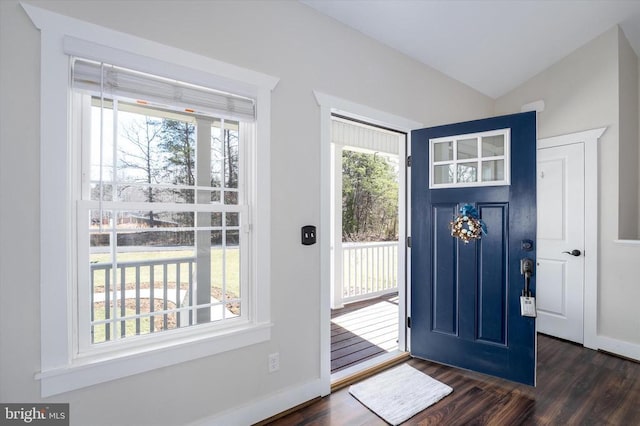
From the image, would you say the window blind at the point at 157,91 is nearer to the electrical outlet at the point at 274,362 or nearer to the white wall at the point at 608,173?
the electrical outlet at the point at 274,362

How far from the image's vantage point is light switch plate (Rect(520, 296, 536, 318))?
7.43 ft

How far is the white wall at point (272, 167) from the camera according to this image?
4.30 ft

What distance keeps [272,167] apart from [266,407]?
155 centimetres

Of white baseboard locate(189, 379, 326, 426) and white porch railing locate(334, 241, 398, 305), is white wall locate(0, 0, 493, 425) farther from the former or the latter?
white porch railing locate(334, 241, 398, 305)

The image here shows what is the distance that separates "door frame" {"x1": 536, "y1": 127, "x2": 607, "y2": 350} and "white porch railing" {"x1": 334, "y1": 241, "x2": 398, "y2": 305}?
98.9 inches

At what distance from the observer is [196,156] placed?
6.08ft

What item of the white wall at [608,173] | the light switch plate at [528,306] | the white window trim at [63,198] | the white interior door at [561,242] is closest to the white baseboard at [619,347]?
the white wall at [608,173]

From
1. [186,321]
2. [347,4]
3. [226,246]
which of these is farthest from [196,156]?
[347,4]

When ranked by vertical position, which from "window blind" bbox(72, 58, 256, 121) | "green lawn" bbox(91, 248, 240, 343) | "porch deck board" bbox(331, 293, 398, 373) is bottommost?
"porch deck board" bbox(331, 293, 398, 373)

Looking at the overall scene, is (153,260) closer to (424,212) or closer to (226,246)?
(226,246)

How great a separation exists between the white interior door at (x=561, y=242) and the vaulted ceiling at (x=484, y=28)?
3.50 feet

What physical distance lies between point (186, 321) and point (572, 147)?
13.0ft

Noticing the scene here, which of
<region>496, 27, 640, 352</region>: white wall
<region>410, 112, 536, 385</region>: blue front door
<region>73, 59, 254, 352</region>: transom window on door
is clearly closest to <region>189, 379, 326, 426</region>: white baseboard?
<region>73, 59, 254, 352</region>: transom window on door

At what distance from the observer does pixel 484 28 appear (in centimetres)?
271
